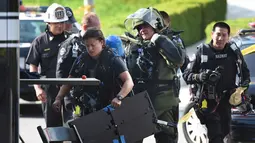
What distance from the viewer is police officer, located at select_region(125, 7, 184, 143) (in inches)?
301

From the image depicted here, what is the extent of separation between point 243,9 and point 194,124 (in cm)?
1510

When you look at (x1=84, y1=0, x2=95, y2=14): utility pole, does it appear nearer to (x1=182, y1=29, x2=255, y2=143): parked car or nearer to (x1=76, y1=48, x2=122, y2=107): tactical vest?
(x1=182, y1=29, x2=255, y2=143): parked car

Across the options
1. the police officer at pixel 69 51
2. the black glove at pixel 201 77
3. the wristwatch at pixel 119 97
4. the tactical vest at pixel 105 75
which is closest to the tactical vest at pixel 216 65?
the black glove at pixel 201 77

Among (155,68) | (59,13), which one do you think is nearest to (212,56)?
(155,68)

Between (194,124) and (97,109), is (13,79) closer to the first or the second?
(97,109)

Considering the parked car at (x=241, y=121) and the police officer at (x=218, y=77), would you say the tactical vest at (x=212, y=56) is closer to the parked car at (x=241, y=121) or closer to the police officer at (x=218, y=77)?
the police officer at (x=218, y=77)

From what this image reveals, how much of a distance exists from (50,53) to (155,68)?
143 centimetres

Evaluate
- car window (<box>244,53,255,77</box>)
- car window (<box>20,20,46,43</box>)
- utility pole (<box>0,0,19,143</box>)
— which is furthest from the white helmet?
car window (<box>20,20,46,43</box>)

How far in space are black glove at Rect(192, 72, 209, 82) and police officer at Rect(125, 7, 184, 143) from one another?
0.50m

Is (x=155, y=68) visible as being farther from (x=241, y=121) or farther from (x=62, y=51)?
(x=241, y=121)

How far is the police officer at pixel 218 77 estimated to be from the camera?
27.3ft

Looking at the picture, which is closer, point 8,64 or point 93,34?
point 8,64

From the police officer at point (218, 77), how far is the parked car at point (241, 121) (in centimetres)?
82

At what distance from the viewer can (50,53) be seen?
8555 millimetres
